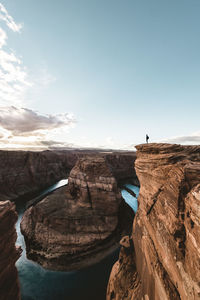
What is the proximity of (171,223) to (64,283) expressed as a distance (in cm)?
2032

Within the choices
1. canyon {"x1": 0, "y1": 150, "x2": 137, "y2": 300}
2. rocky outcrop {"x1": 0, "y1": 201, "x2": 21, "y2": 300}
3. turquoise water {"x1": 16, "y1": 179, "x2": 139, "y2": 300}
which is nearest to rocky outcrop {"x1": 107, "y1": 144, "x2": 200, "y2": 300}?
rocky outcrop {"x1": 0, "y1": 201, "x2": 21, "y2": 300}

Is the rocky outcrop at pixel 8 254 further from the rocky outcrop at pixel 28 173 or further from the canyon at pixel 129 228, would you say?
the rocky outcrop at pixel 28 173

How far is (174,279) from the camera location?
16.7 feet

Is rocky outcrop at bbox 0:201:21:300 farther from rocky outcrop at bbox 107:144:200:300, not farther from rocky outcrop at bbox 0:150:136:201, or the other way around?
rocky outcrop at bbox 0:150:136:201

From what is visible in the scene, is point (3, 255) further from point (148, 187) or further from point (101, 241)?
point (101, 241)

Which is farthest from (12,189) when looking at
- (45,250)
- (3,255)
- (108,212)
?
(3,255)

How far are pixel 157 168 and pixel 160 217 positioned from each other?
2.82 metres

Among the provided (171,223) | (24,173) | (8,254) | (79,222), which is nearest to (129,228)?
(79,222)

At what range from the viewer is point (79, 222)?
2155 cm

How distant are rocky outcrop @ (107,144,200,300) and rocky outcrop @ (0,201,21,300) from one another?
28.8ft

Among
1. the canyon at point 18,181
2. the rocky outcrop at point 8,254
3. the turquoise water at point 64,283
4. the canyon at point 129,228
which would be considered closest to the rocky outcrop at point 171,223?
the canyon at point 129,228

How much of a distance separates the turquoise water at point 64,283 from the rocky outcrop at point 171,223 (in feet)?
35.5

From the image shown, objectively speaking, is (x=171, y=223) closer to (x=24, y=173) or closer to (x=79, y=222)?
(x=79, y=222)

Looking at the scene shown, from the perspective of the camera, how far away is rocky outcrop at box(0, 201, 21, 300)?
873 centimetres
